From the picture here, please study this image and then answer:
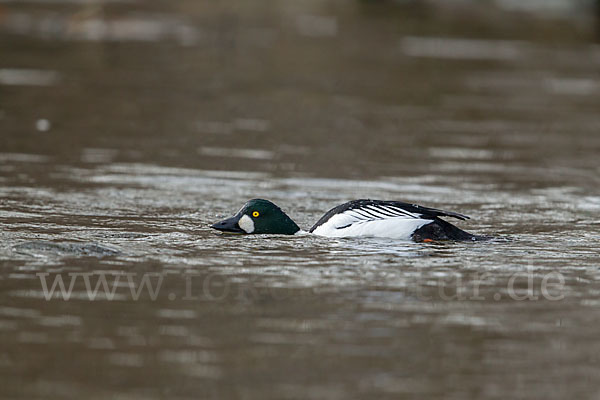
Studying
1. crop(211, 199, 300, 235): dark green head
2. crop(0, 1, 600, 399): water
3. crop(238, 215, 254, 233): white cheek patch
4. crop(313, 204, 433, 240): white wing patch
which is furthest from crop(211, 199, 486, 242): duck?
crop(238, 215, 254, 233): white cheek patch

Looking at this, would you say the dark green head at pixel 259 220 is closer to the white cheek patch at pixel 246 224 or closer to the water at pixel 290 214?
the white cheek patch at pixel 246 224

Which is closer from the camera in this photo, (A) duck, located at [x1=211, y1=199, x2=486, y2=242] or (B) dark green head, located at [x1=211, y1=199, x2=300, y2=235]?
(A) duck, located at [x1=211, y1=199, x2=486, y2=242]

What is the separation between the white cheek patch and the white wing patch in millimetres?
810

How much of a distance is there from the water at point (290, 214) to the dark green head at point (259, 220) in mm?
182

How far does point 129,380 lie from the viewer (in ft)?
21.0

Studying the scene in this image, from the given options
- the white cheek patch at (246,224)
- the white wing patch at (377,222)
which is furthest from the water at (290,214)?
the white cheek patch at (246,224)

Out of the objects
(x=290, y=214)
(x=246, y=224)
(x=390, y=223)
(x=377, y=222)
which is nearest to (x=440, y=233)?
(x=390, y=223)

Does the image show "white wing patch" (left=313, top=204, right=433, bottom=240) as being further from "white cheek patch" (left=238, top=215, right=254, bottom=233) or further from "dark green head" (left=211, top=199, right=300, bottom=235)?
"white cheek patch" (left=238, top=215, right=254, bottom=233)

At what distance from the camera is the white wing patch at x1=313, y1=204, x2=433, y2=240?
1034 centimetres

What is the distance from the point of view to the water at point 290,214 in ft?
22.2

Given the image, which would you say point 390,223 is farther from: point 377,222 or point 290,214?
point 290,214

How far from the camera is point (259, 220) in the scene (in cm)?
1073

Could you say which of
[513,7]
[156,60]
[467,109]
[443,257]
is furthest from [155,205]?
[513,7]

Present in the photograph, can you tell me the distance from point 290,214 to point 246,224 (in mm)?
1530
